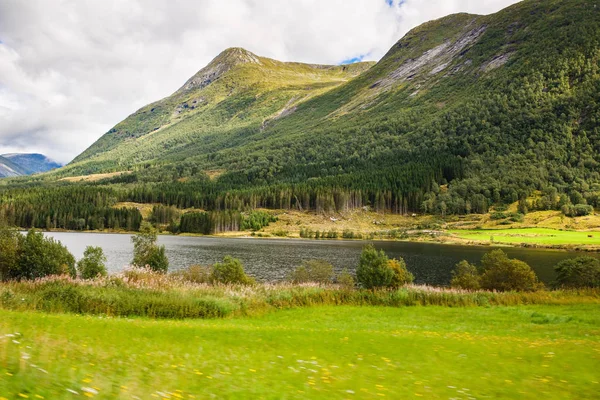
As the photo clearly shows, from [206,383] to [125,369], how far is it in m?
2.59

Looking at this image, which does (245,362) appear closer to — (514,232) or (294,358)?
(294,358)

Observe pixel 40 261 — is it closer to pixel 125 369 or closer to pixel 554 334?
pixel 125 369

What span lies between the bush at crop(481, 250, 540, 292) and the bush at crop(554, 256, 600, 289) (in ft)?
19.5

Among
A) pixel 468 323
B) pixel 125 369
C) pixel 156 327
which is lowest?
pixel 468 323

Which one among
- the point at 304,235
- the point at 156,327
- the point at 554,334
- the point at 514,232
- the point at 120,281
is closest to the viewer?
the point at 156,327

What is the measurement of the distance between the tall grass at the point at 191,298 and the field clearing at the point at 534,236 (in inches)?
4204

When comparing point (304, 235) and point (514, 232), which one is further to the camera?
point (304, 235)

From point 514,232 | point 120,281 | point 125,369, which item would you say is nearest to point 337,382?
point 125,369

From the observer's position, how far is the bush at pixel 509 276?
51.0m

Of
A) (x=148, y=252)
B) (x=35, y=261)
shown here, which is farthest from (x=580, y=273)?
(x=35, y=261)

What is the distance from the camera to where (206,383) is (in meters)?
11.4

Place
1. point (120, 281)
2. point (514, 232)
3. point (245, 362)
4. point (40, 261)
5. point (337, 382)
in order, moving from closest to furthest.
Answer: point (337, 382) < point (245, 362) < point (120, 281) < point (40, 261) < point (514, 232)

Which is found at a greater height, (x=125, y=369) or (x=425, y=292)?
(x=125, y=369)

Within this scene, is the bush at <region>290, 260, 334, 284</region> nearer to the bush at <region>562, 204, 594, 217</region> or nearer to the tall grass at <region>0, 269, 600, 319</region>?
the tall grass at <region>0, 269, 600, 319</region>
